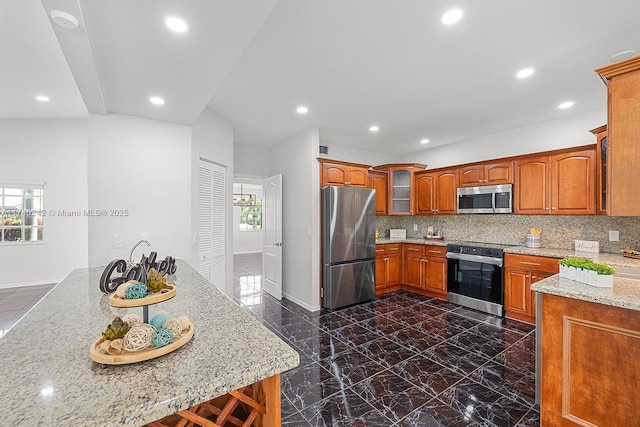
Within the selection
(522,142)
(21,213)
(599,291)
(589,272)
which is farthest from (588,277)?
(21,213)

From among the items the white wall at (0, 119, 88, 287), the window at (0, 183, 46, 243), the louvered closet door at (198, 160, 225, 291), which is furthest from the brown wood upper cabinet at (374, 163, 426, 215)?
the window at (0, 183, 46, 243)

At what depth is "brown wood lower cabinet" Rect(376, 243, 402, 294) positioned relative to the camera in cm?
470

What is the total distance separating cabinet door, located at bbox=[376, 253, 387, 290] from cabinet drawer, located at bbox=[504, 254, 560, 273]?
5.85ft

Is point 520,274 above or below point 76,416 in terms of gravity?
below

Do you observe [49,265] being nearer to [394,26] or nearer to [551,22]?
[394,26]

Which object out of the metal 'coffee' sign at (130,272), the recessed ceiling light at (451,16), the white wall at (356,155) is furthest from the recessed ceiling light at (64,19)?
the white wall at (356,155)

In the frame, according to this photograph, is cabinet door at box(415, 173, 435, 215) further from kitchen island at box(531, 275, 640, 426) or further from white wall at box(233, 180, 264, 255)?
white wall at box(233, 180, 264, 255)

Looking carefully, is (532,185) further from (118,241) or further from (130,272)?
(118,241)

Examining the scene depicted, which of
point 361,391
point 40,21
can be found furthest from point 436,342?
point 40,21

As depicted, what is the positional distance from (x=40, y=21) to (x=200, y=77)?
157cm

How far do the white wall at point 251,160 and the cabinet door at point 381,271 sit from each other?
104 inches

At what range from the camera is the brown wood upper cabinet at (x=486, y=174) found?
4000 mm

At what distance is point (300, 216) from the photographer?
4.33 meters

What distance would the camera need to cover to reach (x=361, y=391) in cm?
218
